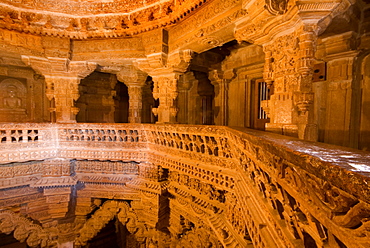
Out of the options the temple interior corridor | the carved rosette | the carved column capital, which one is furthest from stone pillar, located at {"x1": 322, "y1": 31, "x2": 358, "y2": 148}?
the carved column capital

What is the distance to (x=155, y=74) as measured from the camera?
644 cm

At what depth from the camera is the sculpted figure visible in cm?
861

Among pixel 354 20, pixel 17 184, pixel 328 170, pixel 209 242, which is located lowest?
pixel 209 242

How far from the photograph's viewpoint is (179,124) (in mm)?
4559

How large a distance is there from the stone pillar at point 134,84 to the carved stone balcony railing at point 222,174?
114 inches

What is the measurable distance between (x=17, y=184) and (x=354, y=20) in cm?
850

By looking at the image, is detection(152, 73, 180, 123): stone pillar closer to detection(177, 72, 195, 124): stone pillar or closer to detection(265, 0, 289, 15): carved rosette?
detection(177, 72, 195, 124): stone pillar

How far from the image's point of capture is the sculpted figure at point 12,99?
8606 mm

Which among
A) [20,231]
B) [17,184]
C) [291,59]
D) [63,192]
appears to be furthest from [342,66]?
[20,231]

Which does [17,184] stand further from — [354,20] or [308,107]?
[354,20]

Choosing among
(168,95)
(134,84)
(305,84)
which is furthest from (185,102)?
(305,84)

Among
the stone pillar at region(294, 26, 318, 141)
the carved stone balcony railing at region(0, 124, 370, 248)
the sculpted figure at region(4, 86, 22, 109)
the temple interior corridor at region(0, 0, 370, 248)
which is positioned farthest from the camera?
the sculpted figure at region(4, 86, 22, 109)

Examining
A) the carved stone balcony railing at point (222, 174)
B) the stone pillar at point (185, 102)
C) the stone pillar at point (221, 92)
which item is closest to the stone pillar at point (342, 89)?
the carved stone balcony railing at point (222, 174)

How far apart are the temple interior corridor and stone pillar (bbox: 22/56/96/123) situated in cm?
4
